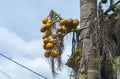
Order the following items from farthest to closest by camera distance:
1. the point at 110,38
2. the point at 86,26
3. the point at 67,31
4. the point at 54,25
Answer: the point at 54,25 → the point at 67,31 → the point at 110,38 → the point at 86,26

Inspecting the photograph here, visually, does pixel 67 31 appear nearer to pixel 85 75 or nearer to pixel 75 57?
pixel 75 57

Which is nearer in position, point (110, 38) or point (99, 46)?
point (99, 46)

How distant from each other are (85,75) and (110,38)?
62cm

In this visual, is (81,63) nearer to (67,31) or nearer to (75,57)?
(75,57)

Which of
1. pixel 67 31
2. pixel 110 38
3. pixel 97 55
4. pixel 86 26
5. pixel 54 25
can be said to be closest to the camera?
pixel 97 55

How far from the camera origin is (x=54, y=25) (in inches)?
176

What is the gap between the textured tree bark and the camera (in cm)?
316

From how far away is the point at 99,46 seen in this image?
11.4 ft

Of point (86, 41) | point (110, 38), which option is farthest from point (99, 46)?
point (110, 38)

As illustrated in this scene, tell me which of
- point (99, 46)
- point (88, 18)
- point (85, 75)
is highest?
point (88, 18)

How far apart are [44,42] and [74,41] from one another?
0.49 metres

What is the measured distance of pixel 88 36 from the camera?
137 inches

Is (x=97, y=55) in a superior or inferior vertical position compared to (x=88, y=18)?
inferior

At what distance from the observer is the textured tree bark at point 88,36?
316 cm
